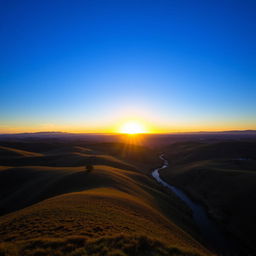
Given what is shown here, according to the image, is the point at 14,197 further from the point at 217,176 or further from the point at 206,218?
the point at 217,176

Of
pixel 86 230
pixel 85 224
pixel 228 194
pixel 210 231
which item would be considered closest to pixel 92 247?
pixel 86 230

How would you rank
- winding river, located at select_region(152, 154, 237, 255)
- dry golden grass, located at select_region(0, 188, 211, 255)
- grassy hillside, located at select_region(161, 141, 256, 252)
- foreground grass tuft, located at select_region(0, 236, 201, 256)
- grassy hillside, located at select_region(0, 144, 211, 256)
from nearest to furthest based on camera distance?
foreground grass tuft, located at select_region(0, 236, 201, 256) < grassy hillside, located at select_region(0, 144, 211, 256) < dry golden grass, located at select_region(0, 188, 211, 255) < winding river, located at select_region(152, 154, 237, 255) < grassy hillside, located at select_region(161, 141, 256, 252)

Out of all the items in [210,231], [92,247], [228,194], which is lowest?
[210,231]

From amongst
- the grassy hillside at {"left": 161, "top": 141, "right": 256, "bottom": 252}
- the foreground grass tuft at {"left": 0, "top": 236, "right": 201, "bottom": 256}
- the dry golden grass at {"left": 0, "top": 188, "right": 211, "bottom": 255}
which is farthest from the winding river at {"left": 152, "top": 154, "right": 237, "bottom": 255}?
the foreground grass tuft at {"left": 0, "top": 236, "right": 201, "bottom": 256}

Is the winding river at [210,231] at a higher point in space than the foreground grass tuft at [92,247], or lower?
lower

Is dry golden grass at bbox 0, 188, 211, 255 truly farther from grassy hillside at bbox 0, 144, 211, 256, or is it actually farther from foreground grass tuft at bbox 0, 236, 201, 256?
foreground grass tuft at bbox 0, 236, 201, 256

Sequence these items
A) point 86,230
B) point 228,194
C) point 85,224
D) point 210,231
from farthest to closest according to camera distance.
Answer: point 228,194
point 210,231
point 85,224
point 86,230

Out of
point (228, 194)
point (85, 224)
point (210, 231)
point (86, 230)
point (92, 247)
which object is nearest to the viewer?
point (92, 247)

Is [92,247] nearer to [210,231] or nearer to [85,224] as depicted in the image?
[85,224]

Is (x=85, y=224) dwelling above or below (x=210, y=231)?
above

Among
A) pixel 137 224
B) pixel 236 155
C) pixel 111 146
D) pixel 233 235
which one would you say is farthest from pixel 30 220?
pixel 111 146

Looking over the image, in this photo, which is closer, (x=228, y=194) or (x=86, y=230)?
(x=86, y=230)

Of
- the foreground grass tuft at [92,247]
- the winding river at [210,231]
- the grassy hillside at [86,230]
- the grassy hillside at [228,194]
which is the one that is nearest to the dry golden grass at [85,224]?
the grassy hillside at [86,230]

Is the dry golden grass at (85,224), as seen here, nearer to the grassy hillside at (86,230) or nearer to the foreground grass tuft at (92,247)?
the grassy hillside at (86,230)
